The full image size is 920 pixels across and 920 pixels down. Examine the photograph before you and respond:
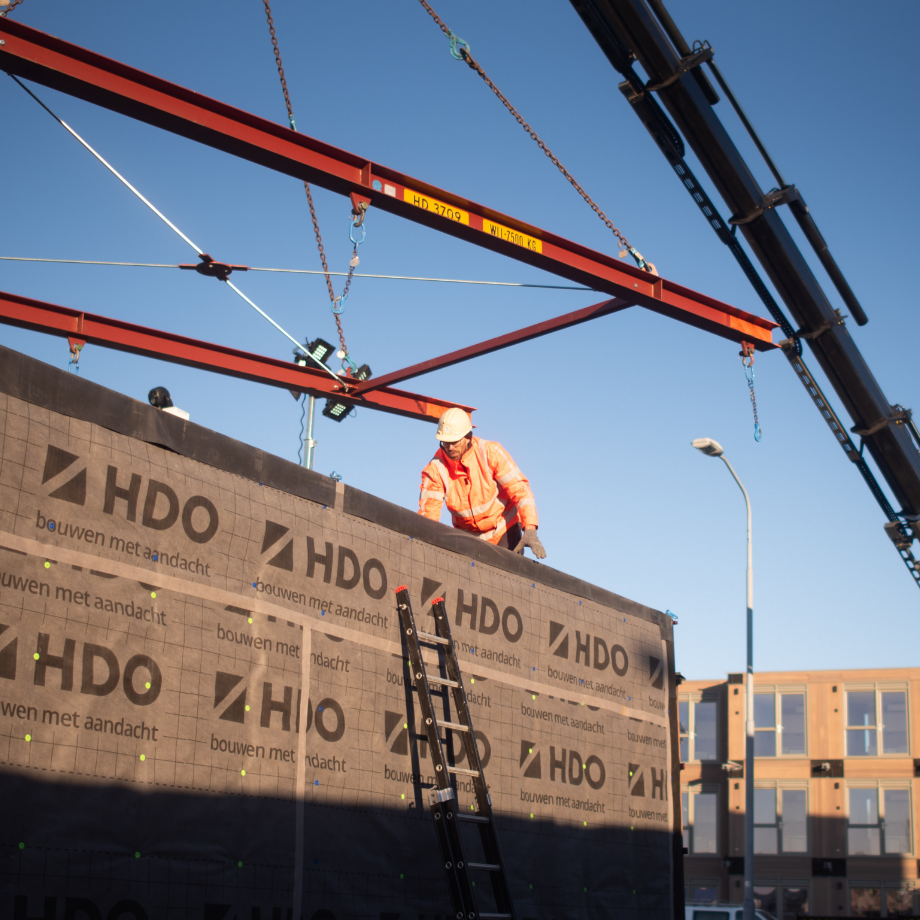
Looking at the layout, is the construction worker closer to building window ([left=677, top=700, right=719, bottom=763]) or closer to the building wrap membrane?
the building wrap membrane

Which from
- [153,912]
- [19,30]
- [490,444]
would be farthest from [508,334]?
[153,912]

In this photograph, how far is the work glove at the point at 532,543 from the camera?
775 centimetres

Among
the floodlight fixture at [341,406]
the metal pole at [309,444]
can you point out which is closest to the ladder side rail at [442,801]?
the floodlight fixture at [341,406]

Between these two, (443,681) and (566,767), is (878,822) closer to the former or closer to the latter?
(566,767)

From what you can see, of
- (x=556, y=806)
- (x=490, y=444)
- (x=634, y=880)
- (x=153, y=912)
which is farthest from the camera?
(x=490, y=444)

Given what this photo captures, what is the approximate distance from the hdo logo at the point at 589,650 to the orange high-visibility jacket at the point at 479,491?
69.2 inches

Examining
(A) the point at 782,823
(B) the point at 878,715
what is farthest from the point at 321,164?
(A) the point at 782,823

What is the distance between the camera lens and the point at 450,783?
4.70 metres

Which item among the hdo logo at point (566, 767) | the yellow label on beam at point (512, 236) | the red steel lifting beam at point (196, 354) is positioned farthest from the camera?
the red steel lifting beam at point (196, 354)

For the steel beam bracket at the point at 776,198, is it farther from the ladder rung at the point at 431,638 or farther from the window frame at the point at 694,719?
the window frame at the point at 694,719

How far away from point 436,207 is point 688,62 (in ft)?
13.6

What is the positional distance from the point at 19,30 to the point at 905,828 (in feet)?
101

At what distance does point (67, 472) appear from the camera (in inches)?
143

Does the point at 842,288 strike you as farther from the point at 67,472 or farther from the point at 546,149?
the point at 67,472
